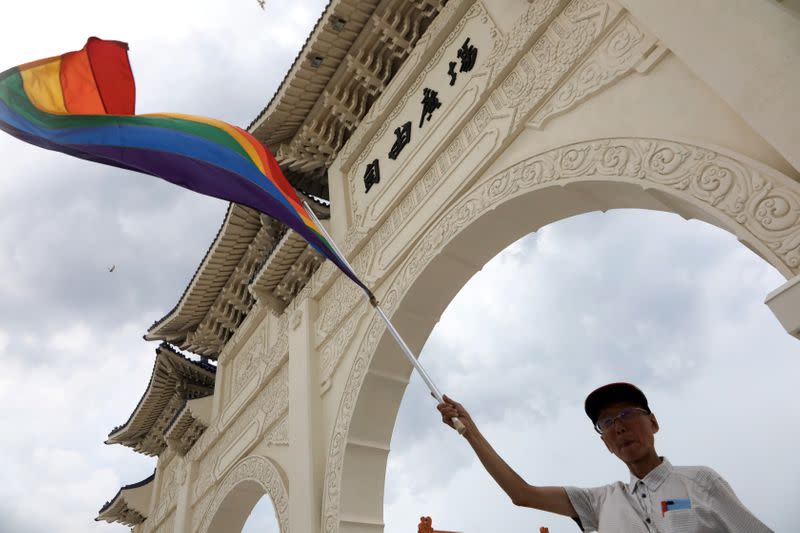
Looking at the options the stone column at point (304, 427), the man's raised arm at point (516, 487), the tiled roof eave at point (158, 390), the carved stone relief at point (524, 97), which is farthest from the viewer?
the tiled roof eave at point (158, 390)

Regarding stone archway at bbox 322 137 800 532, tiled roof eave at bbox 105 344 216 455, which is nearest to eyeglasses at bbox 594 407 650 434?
stone archway at bbox 322 137 800 532

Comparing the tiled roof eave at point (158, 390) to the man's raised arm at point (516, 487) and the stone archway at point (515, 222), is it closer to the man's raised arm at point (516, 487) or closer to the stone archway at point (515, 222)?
the stone archway at point (515, 222)

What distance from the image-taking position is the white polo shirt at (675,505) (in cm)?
115

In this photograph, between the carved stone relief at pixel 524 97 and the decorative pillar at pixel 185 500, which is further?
the decorative pillar at pixel 185 500

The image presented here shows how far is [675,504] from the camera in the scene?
1.19m

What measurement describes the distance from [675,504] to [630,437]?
175 millimetres

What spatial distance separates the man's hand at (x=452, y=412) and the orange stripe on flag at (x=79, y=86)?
10.4 feet

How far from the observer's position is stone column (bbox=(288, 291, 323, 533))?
4.71 meters

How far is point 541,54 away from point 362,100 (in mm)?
2461

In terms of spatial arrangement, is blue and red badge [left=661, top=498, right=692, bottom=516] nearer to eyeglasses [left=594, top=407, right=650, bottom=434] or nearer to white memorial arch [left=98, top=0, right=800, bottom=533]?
eyeglasses [left=594, top=407, right=650, bottom=434]

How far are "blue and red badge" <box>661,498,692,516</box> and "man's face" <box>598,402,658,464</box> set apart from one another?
14 cm

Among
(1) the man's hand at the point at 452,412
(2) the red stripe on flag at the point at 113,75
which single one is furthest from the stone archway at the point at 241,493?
(1) the man's hand at the point at 452,412

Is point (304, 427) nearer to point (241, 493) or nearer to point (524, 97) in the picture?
point (241, 493)

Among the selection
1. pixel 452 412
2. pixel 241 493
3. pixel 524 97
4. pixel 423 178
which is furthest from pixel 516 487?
pixel 241 493
